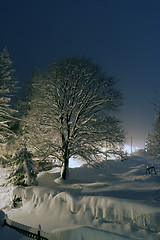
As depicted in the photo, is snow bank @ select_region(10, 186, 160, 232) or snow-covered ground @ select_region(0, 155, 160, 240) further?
snow bank @ select_region(10, 186, 160, 232)

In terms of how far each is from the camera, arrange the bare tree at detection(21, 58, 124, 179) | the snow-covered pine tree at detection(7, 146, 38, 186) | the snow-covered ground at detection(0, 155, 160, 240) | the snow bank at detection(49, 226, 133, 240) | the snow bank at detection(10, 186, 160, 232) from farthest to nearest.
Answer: the bare tree at detection(21, 58, 124, 179)
the snow-covered pine tree at detection(7, 146, 38, 186)
the snow bank at detection(10, 186, 160, 232)
the snow-covered ground at detection(0, 155, 160, 240)
the snow bank at detection(49, 226, 133, 240)

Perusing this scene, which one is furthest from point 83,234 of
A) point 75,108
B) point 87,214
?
point 75,108

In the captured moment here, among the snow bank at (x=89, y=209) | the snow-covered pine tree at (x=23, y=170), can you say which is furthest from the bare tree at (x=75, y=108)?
the snow bank at (x=89, y=209)

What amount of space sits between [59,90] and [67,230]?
11474 millimetres

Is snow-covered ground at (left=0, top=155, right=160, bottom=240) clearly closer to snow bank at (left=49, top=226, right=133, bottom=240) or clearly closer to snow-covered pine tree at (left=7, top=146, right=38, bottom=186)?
snow bank at (left=49, top=226, right=133, bottom=240)

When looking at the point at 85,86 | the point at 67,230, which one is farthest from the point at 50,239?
the point at 85,86

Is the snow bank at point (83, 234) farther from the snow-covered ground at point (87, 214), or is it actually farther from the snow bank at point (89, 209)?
the snow bank at point (89, 209)

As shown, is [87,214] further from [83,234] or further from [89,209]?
[83,234]

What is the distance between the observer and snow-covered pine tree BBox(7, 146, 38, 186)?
9.95m

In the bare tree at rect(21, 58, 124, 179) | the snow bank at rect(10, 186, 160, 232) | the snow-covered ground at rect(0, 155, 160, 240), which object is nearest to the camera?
the snow-covered ground at rect(0, 155, 160, 240)

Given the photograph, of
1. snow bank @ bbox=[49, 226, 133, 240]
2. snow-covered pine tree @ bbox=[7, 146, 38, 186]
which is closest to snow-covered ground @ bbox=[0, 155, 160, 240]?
snow bank @ bbox=[49, 226, 133, 240]

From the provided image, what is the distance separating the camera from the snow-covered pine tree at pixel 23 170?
9.95 m

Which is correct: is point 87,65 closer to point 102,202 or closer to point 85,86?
point 85,86

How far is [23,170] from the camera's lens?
10.0 meters
